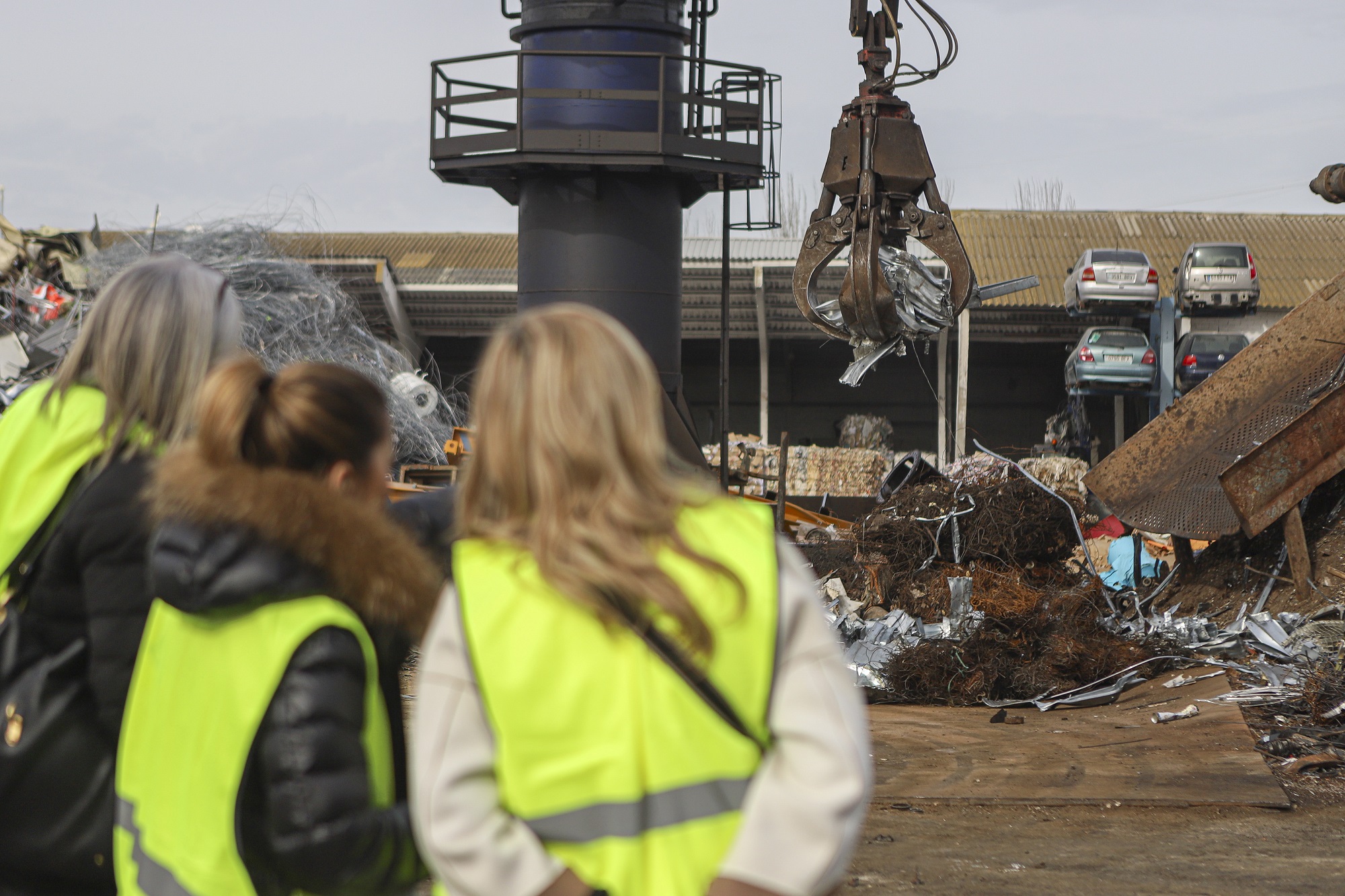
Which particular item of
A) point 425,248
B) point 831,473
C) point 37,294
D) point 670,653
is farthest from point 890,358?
point 670,653

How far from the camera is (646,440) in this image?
172 cm

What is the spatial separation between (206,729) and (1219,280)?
25735 millimetres

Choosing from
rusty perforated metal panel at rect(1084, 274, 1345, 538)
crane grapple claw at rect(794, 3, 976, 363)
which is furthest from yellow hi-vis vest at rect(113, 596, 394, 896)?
rusty perforated metal panel at rect(1084, 274, 1345, 538)

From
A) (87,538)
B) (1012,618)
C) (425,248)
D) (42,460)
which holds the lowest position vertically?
(1012,618)

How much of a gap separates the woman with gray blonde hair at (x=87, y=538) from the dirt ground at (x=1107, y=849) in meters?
3.44

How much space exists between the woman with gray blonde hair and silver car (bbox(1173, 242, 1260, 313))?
988 inches

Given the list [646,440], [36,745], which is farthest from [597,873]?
[36,745]

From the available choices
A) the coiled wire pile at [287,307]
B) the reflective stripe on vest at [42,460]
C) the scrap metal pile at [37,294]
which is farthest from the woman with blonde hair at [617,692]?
the scrap metal pile at [37,294]

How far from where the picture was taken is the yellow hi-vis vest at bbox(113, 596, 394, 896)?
6.45 ft

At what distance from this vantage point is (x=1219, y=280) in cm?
2480

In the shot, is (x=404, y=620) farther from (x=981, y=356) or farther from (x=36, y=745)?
(x=981, y=356)

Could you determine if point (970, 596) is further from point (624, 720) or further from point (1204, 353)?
point (1204, 353)

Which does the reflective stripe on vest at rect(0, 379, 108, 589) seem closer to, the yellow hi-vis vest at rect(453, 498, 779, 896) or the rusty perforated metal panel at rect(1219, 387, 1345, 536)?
the yellow hi-vis vest at rect(453, 498, 779, 896)

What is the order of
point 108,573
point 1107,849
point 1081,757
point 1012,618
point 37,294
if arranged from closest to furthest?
point 108,573, point 1107,849, point 1081,757, point 1012,618, point 37,294
